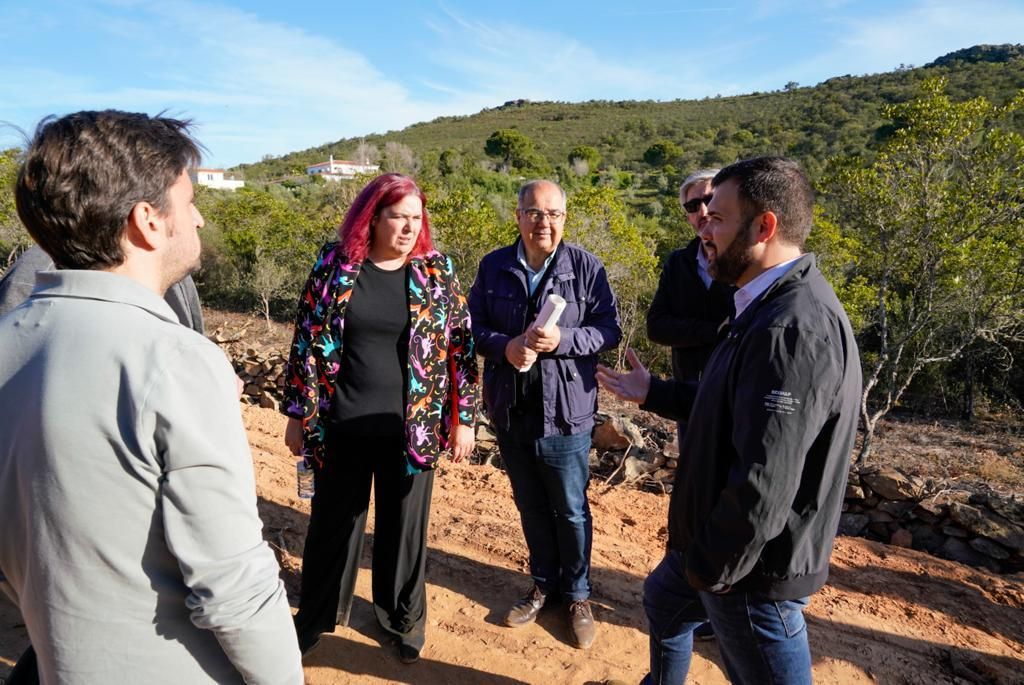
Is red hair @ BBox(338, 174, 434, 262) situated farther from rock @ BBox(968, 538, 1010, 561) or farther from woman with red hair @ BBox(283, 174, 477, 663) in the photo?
rock @ BBox(968, 538, 1010, 561)

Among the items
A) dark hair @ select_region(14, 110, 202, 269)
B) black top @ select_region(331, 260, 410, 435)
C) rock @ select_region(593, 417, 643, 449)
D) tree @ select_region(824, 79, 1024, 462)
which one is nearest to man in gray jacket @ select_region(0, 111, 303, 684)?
dark hair @ select_region(14, 110, 202, 269)

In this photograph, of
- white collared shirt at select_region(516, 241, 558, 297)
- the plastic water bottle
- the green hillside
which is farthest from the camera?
the green hillside

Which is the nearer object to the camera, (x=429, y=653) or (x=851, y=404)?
(x=851, y=404)

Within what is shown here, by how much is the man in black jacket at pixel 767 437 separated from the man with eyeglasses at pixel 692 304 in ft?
2.66

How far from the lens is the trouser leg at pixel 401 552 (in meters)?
2.61

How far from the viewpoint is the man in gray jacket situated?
0.98 meters

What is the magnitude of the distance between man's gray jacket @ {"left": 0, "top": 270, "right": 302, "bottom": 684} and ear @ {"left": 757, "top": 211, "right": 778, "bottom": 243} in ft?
4.49

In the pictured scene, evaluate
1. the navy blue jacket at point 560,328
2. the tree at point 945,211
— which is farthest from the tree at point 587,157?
the navy blue jacket at point 560,328

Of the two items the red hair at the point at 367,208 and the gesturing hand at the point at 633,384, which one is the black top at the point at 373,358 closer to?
the red hair at the point at 367,208

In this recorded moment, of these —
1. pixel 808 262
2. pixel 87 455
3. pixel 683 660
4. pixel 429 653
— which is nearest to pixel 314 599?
pixel 429 653

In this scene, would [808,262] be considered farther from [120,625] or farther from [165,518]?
[120,625]

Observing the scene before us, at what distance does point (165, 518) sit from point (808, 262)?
5.18ft

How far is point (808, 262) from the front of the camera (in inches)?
67.9

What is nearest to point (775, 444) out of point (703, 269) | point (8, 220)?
point (703, 269)
